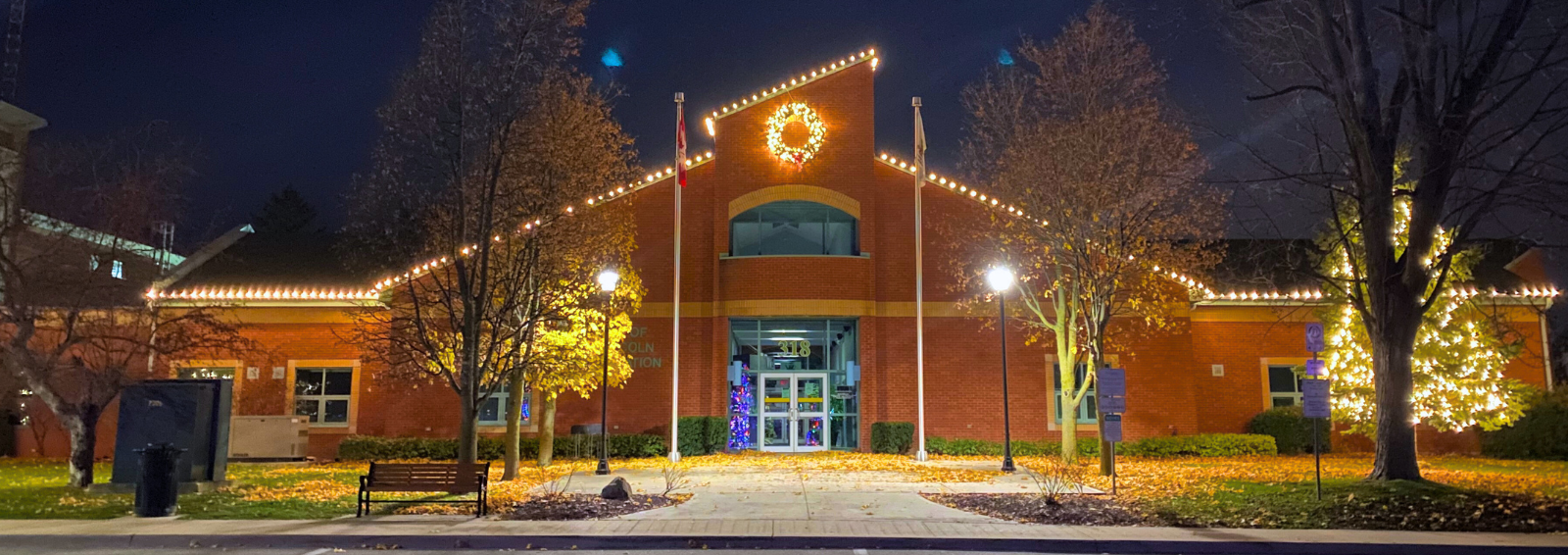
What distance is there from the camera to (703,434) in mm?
25750

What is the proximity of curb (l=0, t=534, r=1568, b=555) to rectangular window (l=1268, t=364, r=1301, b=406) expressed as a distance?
1766 centimetres

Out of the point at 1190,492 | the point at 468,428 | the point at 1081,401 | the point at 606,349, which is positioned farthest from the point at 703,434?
the point at 1190,492

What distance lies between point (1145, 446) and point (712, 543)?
1724 centimetres

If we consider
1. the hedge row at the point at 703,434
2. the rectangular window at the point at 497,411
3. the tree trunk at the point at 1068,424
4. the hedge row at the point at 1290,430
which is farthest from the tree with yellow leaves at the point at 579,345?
the hedge row at the point at 1290,430

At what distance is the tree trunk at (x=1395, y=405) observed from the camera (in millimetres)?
15078

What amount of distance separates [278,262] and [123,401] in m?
13.9

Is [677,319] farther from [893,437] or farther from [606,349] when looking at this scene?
[893,437]

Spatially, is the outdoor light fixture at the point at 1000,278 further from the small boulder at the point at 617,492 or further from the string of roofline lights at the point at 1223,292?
the small boulder at the point at 617,492

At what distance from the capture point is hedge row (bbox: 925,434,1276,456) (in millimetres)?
25391

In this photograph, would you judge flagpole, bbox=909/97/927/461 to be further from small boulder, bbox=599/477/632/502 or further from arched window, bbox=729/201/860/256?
small boulder, bbox=599/477/632/502

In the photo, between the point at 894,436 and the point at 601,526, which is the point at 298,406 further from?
the point at 601,526

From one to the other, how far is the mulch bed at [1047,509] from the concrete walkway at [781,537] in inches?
25.4

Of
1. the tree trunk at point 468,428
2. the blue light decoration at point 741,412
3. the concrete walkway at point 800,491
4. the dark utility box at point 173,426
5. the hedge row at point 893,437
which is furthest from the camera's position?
the blue light decoration at point 741,412

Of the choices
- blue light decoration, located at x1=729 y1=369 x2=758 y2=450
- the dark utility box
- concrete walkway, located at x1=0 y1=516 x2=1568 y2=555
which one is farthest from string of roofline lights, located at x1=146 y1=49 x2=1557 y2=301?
concrete walkway, located at x1=0 y1=516 x2=1568 y2=555
